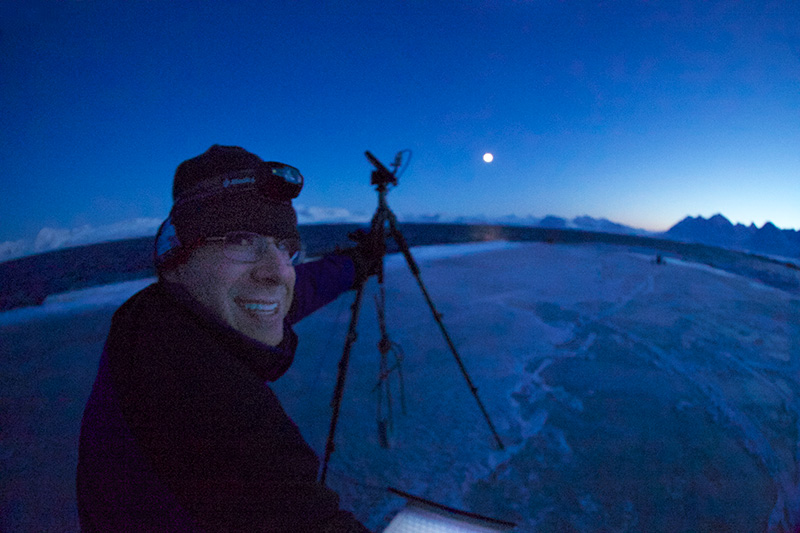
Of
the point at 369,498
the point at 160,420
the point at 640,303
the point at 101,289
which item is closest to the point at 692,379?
the point at 640,303

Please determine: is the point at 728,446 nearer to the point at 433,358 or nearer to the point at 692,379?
the point at 692,379

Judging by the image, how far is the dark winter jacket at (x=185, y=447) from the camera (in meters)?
0.79

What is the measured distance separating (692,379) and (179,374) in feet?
18.2

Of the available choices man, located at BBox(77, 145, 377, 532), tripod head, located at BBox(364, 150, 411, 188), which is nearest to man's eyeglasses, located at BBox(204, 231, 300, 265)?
man, located at BBox(77, 145, 377, 532)

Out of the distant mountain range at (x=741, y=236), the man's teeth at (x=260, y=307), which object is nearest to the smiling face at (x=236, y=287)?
the man's teeth at (x=260, y=307)

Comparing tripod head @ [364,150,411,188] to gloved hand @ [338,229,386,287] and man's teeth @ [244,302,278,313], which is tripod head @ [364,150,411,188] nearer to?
gloved hand @ [338,229,386,287]

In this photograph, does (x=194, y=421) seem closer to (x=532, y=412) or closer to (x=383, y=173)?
(x=383, y=173)

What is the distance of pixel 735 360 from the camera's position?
4.29 meters

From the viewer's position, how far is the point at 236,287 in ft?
4.09

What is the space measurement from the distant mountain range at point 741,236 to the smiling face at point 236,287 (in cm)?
5308

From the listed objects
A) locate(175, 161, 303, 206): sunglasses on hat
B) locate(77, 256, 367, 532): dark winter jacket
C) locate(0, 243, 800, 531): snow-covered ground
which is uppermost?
locate(175, 161, 303, 206): sunglasses on hat

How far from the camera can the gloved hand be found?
2.54 meters

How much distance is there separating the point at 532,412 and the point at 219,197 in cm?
360

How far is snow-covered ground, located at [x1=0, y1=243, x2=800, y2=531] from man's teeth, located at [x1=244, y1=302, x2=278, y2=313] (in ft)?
6.25
